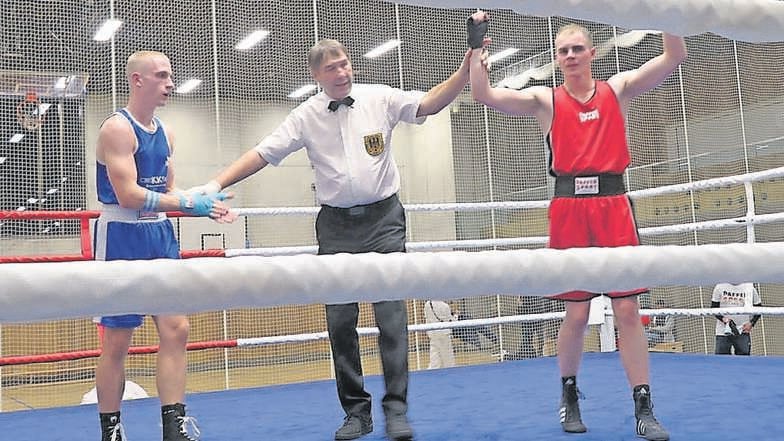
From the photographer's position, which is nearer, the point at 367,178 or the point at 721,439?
the point at 721,439

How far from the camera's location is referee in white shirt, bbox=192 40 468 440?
2211 millimetres

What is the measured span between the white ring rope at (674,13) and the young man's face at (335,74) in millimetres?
1314

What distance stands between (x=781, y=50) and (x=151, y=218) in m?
7.21

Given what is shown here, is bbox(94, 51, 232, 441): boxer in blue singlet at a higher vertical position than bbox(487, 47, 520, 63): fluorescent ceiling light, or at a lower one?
lower

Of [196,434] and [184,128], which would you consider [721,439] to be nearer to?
[196,434]

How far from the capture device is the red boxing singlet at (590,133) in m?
2.18

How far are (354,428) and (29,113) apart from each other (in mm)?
4686

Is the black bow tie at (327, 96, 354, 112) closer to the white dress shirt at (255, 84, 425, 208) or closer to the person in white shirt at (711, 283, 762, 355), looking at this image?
the white dress shirt at (255, 84, 425, 208)

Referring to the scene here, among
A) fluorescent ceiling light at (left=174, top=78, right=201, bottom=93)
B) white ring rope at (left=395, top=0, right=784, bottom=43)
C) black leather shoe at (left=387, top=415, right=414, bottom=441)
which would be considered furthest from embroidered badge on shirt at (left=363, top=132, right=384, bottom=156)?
fluorescent ceiling light at (left=174, top=78, right=201, bottom=93)

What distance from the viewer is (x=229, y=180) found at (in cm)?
205

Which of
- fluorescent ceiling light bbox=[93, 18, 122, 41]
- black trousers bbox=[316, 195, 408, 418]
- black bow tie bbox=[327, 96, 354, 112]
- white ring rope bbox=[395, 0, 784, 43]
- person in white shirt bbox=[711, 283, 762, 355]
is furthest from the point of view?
fluorescent ceiling light bbox=[93, 18, 122, 41]

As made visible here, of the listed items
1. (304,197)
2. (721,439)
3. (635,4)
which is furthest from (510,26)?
(635,4)

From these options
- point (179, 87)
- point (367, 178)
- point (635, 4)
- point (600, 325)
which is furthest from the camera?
point (179, 87)

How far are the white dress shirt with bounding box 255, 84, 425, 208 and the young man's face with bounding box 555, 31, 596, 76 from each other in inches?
16.0
